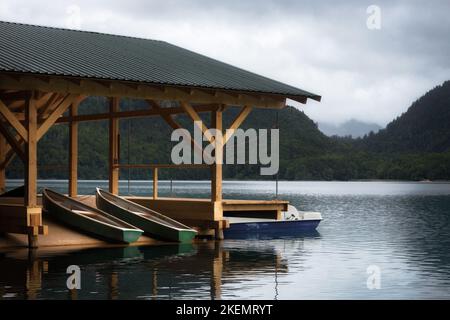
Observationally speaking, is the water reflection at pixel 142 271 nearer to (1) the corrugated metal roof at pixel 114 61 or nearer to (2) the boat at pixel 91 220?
(2) the boat at pixel 91 220

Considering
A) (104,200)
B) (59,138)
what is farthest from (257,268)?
(59,138)

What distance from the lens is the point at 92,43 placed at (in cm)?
2469

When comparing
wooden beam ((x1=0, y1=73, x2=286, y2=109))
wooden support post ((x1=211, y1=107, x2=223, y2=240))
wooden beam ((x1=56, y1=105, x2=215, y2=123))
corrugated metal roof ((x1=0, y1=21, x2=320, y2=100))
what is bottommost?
wooden support post ((x1=211, y1=107, x2=223, y2=240))

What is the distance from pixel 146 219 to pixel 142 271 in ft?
20.5

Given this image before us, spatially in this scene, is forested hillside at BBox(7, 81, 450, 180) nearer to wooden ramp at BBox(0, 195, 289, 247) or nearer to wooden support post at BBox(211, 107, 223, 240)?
wooden ramp at BBox(0, 195, 289, 247)

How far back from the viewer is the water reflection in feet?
43.0

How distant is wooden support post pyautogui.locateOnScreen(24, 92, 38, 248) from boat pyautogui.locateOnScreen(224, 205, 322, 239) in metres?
6.52

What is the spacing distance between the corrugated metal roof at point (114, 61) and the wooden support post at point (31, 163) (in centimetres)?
104

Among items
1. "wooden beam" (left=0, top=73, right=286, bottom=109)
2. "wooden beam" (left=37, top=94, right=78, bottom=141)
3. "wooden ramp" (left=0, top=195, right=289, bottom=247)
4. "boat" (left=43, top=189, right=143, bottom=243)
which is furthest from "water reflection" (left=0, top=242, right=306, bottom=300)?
"wooden beam" (left=0, top=73, right=286, bottom=109)

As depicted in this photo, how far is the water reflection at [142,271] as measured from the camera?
1311 centimetres

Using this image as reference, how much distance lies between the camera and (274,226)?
25.5 metres

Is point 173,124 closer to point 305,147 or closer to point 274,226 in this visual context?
point 274,226

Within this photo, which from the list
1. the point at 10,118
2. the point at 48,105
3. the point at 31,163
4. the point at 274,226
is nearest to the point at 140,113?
the point at 48,105

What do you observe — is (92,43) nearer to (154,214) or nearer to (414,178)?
(154,214)
